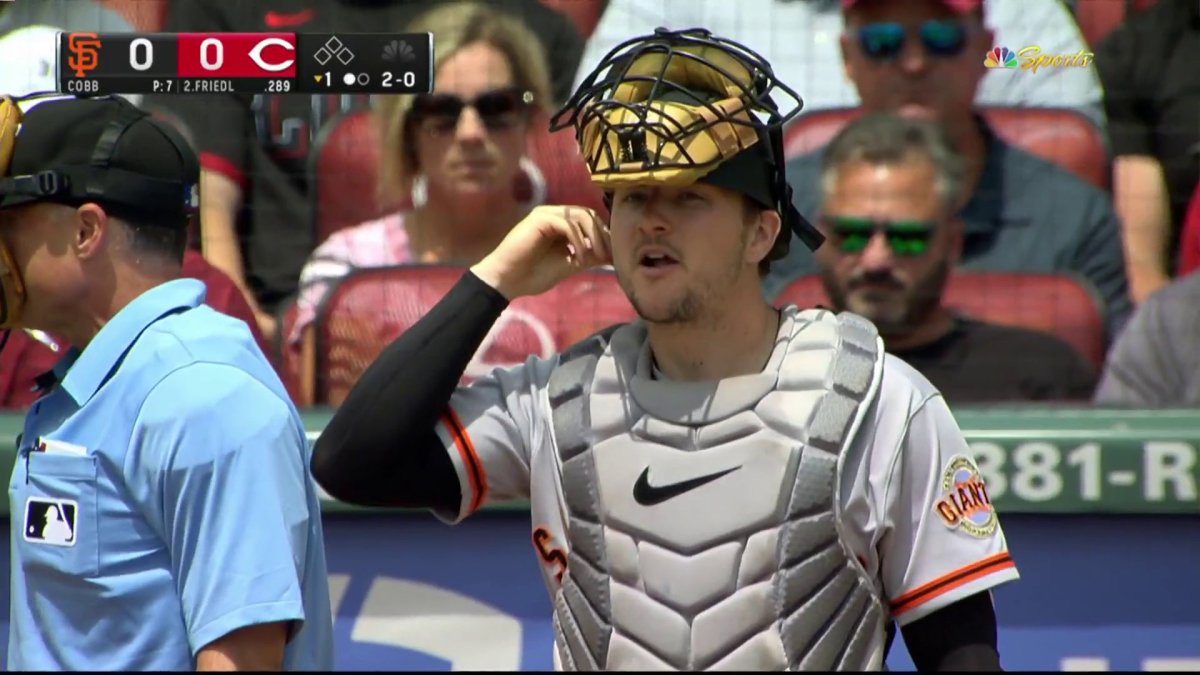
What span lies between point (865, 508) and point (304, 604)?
732 mm

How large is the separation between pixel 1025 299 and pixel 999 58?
0.54m

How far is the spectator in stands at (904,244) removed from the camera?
3.88 metres

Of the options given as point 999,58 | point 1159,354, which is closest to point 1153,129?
point 999,58

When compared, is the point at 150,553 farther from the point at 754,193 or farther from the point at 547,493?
the point at 754,193

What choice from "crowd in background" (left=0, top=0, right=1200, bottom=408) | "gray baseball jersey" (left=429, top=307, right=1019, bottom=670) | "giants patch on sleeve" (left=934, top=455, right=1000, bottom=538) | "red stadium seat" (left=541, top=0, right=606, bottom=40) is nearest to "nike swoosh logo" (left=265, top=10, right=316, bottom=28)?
"crowd in background" (left=0, top=0, right=1200, bottom=408)

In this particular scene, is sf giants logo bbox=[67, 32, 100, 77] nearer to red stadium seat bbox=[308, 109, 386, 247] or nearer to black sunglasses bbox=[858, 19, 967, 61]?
red stadium seat bbox=[308, 109, 386, 247]

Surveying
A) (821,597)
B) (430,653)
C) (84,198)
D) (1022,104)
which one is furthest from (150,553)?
(1022,104)

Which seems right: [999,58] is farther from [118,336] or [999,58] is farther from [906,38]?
[118,336]

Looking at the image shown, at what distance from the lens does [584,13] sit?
3.87 metres

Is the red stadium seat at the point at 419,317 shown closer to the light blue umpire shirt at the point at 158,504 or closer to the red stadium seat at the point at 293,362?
the red stadium seat at the point at 293,362

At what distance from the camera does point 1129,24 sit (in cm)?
384

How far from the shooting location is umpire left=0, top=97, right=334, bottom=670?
2.05m

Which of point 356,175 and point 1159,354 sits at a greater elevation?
point 356,175

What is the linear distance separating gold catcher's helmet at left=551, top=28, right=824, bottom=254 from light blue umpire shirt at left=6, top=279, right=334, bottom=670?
A: 0.52 meters
